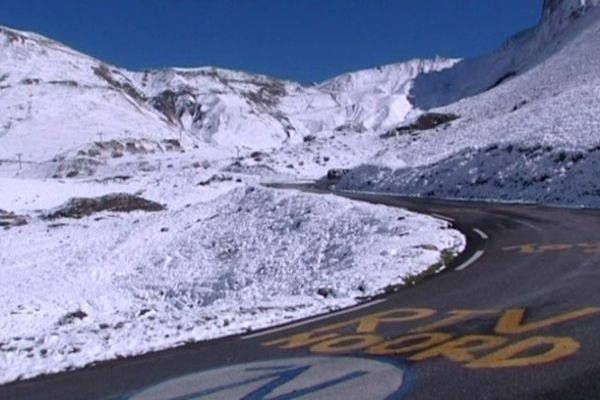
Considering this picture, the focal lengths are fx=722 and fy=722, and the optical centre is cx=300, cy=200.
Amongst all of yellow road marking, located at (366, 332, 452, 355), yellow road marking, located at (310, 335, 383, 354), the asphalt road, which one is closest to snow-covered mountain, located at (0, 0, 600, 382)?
the asphalt road

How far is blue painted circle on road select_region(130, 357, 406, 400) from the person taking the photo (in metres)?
6.38

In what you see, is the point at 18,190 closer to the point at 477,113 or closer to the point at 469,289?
the point at 469,289

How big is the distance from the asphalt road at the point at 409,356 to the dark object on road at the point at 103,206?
27.2m

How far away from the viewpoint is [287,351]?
26.4ft

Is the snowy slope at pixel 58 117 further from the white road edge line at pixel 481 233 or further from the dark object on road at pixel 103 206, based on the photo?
the white road edge line at pixel 481 233

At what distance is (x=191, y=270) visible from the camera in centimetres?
2291

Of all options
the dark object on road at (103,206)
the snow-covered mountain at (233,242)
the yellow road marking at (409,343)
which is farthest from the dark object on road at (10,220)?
the yellow road marking at (409,343)

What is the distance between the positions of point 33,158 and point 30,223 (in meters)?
105

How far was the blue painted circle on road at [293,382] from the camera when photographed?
20.9 ft

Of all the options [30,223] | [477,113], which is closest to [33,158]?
[477,113]

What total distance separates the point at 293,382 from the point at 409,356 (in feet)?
4.30

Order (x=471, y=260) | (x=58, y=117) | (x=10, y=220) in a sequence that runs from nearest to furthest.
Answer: (x=471, y=260)
(x=10, y=220)
(x=58, y=117)

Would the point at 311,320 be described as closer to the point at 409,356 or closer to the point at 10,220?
the point at 409,356

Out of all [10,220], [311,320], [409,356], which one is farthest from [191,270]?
[409,356]
